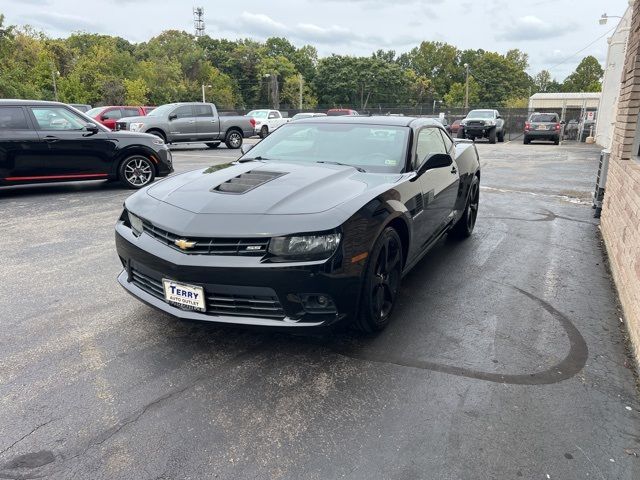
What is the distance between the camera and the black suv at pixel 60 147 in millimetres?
7996

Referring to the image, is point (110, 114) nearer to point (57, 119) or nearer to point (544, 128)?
point (57, 119)

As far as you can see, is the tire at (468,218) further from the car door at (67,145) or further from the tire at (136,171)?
the car door at (67,145)

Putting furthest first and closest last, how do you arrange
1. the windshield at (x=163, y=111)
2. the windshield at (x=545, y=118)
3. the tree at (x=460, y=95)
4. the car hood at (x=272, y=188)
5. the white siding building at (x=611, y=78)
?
the tree at (x=460, y=95), the windshield at (x=545, y=118), the white siding building at (x=611, y=78), the windshield at (x=163, y=111), the car hood at (x=272, y=188)

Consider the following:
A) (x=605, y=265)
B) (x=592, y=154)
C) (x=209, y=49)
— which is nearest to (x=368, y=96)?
(x=209, y=49)

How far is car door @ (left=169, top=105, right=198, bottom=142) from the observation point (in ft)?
57.9

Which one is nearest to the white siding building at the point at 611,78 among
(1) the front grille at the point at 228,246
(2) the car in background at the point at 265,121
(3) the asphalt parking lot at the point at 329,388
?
(2) the car in background at the point at 265,121

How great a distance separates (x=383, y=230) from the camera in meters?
3.30

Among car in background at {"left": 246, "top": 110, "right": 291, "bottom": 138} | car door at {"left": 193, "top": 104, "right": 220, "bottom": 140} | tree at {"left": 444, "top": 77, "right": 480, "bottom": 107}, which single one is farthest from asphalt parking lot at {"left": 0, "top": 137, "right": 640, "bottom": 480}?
tree at {"left": 444, "top": 77, "right": 480, "bottom": 107}

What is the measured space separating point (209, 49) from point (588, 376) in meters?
90.9

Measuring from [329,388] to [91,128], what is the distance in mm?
7667

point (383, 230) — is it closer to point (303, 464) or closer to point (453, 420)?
point (453, 420)

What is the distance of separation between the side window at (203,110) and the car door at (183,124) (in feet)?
0.57

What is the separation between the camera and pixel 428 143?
15.5 ft

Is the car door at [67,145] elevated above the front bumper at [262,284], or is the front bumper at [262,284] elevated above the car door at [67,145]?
the car door at [67,145]
